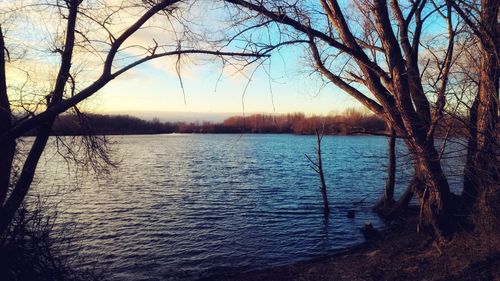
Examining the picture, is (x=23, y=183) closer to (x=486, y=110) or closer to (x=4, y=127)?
(x=4, y=127)

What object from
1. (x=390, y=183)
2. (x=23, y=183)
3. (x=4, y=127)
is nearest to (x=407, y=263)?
(x=23, y=183)

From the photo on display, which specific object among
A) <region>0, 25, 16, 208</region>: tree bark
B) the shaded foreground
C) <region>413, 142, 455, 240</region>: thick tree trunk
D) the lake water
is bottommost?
the lake water

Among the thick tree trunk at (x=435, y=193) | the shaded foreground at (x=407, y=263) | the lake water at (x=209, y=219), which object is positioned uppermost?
the thick tree trunk at (x=435, y=193)

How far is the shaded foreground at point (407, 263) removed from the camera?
777 cm

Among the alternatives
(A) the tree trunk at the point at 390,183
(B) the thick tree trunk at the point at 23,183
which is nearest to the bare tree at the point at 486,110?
(A) the tree trunk at the point at 390,183

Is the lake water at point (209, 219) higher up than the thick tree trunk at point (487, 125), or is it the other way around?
the thick tree trunk at point (487, 125)

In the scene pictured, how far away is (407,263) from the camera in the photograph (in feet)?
30.1

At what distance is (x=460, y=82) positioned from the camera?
27.8ft

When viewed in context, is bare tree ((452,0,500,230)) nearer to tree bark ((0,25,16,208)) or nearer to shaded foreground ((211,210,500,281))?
shaded foreground ((211,210,500,281))

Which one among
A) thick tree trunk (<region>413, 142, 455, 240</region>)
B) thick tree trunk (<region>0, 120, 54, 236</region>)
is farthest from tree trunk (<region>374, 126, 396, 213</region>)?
thick tree trunk (<region>0, 120, 54, 236</region>)

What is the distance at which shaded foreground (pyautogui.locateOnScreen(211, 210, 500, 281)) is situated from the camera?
7.77 metres

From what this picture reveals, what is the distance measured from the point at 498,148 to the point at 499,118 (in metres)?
0.60

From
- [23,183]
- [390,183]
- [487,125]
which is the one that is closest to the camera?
[23,183]

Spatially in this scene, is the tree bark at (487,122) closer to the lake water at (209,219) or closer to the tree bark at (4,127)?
the lake water at (209,219)
